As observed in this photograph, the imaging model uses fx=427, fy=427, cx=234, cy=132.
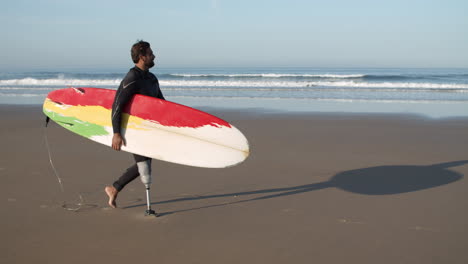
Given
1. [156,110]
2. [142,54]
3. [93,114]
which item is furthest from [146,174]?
[142,54]

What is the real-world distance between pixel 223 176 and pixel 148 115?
1.56 metres

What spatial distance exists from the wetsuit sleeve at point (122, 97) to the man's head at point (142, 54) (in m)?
0.17

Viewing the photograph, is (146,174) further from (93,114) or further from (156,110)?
(93,114)

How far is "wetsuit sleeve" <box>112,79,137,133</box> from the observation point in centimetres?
337

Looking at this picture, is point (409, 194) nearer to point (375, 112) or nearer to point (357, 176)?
point (357, 176)

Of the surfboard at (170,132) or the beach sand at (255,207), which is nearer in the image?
the beach sand at (255,207)

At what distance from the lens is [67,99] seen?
4.05 meters

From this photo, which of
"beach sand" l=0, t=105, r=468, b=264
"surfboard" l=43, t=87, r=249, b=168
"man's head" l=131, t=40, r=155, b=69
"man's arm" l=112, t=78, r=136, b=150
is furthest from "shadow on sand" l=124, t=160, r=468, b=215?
"man's head" l=131, t=40, r=155, b=69

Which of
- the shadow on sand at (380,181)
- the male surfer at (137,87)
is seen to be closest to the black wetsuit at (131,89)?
the male surfer at (137,87)

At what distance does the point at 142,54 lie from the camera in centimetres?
333

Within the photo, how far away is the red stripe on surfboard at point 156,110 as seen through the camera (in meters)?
3.59

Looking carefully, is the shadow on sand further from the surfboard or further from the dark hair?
the dark hair

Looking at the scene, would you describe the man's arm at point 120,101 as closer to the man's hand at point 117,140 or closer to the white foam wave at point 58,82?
the man's hand at point 117,140

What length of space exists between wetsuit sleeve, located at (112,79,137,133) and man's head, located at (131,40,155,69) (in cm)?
17
